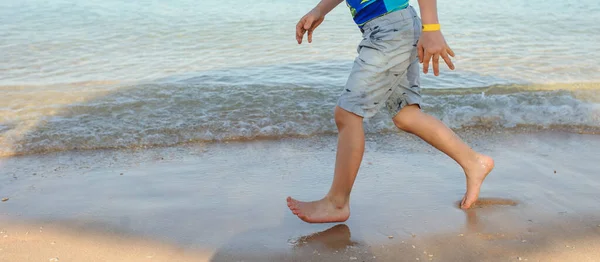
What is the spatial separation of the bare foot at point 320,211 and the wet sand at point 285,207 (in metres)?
0.04

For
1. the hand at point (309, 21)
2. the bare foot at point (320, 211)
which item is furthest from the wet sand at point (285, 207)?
the hand at point (309, 21)

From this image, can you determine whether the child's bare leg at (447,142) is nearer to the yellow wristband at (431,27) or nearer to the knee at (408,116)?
the knee at (408,116)

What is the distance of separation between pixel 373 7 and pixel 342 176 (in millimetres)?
727

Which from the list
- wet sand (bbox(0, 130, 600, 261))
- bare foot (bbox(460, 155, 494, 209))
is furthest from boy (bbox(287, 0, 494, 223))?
bare foot (bbox(460, 155, 494, 209))

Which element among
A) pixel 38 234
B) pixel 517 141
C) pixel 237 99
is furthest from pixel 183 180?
pixel 517 141

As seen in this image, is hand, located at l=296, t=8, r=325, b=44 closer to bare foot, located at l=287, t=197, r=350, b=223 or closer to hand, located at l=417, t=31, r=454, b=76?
hand, located at l=417, t=31, r=454, b=76

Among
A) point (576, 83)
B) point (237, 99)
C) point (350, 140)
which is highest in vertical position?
point (350, 140)

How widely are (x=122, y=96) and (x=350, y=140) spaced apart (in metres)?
3.09

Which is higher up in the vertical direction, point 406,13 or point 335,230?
point 406,13

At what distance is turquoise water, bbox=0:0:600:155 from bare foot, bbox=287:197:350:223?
166 centimetres

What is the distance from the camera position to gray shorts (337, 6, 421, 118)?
2.63m

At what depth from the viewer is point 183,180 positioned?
340 centimetres

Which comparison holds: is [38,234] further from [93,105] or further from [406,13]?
[93,105]

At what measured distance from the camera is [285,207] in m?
2.96
